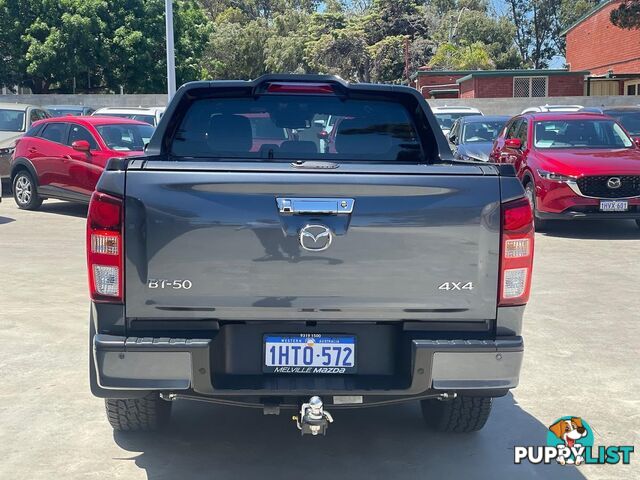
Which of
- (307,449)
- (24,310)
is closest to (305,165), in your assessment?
(307,449)

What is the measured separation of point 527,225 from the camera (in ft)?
13.7

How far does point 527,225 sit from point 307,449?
1.72m

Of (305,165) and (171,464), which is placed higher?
(305,165)

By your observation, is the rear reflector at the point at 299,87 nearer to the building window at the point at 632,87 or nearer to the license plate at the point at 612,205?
the license plate at the point at 612,205

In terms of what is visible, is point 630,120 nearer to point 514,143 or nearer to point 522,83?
point 514,143

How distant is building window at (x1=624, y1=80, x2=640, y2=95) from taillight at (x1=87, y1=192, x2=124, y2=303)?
139 feet

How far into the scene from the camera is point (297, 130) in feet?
18.9

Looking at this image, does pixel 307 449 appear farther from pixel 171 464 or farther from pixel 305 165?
pixel 305 165

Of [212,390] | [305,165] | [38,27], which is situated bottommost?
[212,390]

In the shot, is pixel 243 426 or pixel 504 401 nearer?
pixel 243 426

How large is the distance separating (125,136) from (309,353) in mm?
11863

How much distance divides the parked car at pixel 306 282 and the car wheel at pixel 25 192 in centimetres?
1235

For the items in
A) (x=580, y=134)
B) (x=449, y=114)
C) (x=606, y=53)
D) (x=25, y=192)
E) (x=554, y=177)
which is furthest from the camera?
(x=606, y=53)

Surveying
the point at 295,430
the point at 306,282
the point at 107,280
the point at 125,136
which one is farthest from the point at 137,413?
the point at 125,136
